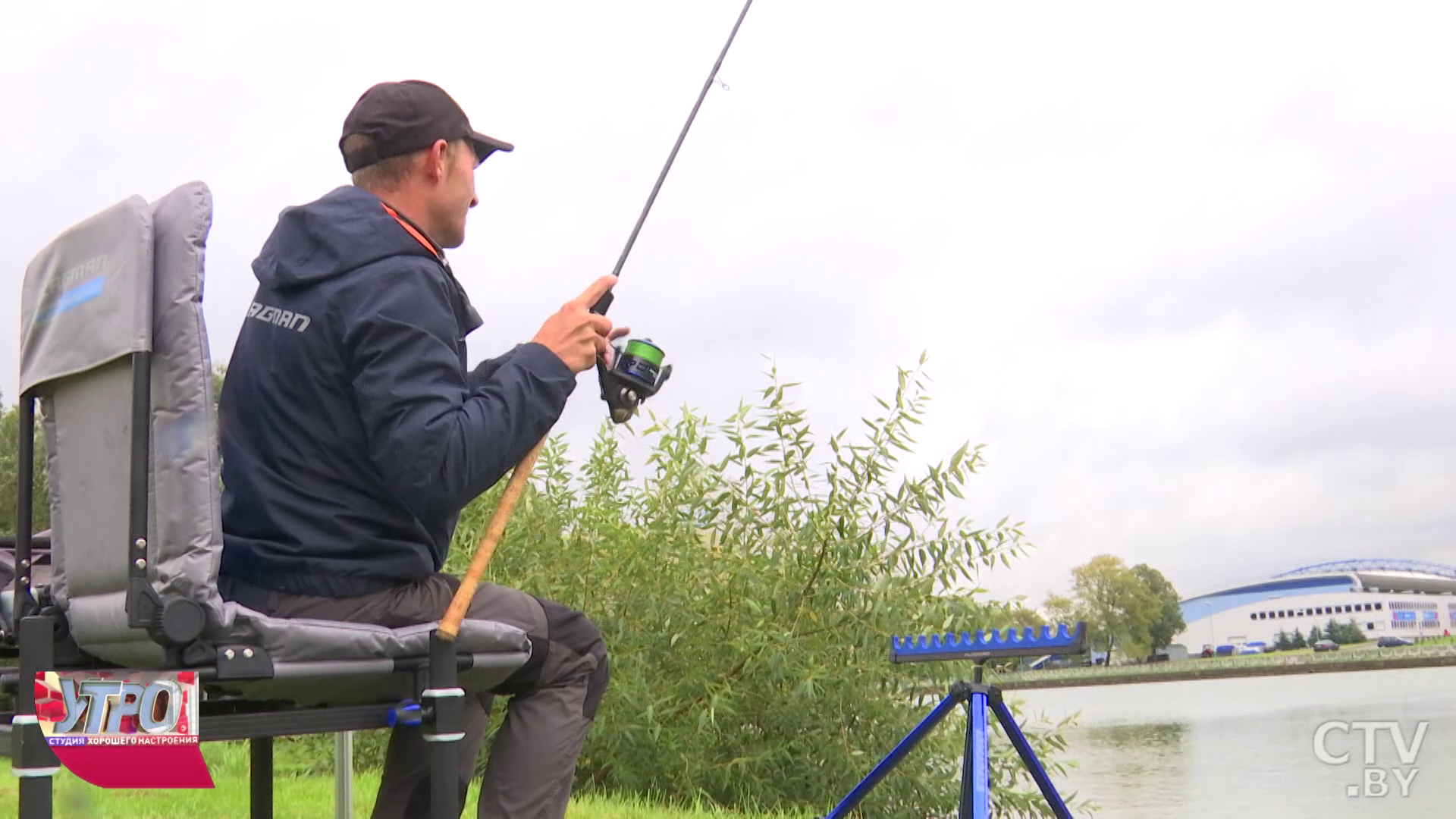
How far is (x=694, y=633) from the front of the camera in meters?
4.82

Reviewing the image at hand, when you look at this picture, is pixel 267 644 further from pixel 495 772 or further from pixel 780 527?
pixel 780 527

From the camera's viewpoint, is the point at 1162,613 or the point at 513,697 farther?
the point at 1162,613

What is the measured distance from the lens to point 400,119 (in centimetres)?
204

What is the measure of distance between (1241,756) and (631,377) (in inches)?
200

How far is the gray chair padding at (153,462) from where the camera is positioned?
1658mm

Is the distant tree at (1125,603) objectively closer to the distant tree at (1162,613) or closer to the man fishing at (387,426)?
the distant tree at (1162,613)

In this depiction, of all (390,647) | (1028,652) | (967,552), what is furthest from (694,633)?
(390,647)

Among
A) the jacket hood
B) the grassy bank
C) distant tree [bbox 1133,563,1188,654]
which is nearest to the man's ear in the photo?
the jacket hood

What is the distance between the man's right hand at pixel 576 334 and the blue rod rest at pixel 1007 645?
3.30ft

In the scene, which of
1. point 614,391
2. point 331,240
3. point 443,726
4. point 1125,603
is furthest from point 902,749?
point 1125,603

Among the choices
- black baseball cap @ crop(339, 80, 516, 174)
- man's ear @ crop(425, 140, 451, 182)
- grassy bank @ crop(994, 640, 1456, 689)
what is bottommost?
grassy bank @ crop(994, 640, 1456, 689)

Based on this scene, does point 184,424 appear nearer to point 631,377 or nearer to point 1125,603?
point 631,377

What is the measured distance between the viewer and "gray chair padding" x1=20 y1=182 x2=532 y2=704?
1.66m

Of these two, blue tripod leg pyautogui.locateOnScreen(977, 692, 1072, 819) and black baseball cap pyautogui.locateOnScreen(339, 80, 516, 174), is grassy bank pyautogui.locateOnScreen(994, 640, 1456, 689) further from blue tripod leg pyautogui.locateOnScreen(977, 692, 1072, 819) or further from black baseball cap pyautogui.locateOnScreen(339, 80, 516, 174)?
black baseball cap pyautogui.locateOnScreen(339, 80, 516, 174)
